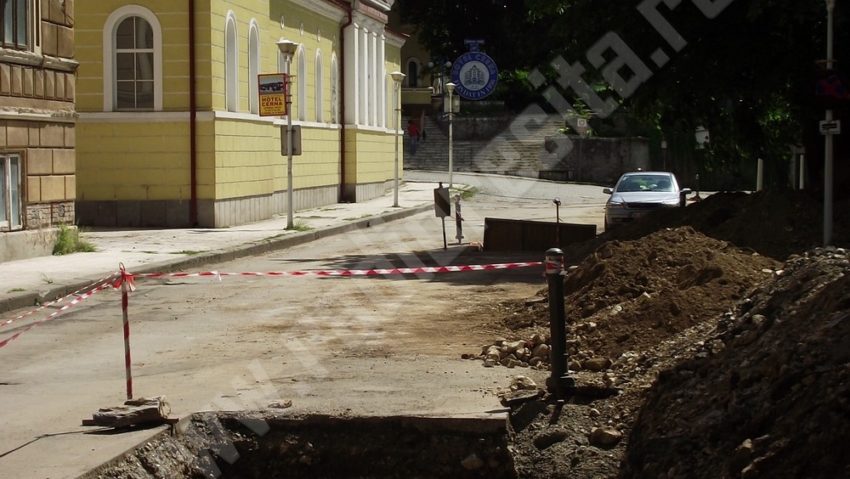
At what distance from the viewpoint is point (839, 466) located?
244 inches

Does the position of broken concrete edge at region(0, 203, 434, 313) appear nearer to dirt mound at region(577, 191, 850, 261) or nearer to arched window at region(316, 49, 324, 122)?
arched window at region(316, 49, 324, 122)

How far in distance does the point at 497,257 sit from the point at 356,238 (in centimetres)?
701

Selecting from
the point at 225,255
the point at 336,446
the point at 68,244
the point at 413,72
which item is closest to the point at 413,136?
the point at 413,72

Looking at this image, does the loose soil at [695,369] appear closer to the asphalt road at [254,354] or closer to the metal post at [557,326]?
the metal post at [557,326]

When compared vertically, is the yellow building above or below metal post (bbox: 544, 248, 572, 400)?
above

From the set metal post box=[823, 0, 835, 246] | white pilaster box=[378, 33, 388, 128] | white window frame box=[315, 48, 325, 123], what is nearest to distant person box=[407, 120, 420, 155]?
white pilaster box=[378, 33, 388, 128]

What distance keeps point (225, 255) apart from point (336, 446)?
45.3ft

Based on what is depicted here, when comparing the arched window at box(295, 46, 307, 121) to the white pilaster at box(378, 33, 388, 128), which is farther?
the white pilaster at box(378, 33, 388, 128)

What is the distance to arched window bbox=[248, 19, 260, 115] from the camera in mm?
31172

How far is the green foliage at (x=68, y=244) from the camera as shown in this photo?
21.2 m

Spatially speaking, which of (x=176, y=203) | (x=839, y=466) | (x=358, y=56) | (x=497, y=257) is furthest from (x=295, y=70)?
→ (x=839, y=466)

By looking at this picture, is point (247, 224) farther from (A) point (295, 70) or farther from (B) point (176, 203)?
(A) point (295, 70)

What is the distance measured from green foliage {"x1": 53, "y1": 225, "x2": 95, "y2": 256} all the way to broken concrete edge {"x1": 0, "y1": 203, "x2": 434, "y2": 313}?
2.03m

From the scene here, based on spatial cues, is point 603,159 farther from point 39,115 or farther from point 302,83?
point 39,115
